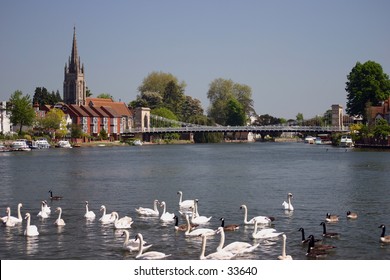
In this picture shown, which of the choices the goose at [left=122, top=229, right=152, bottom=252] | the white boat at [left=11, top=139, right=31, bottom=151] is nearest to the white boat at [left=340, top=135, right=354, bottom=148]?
the white boat at [left=11, top=139, right=31, bottom=151]

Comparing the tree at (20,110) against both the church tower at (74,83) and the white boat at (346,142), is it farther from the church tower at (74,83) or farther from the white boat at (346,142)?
the church tower at (74,83)

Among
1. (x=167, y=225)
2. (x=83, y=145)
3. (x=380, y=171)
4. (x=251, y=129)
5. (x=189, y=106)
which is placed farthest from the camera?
(x=189, y=106)

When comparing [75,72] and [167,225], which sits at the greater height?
Result: [75,72]

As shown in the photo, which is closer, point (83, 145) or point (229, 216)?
point (229, 216)

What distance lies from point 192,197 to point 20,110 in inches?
2296

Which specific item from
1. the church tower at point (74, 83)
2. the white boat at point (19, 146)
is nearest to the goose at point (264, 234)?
the white boat at point (19, 146)

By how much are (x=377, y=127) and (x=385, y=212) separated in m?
56.2

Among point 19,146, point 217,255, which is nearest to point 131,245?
point 217,255

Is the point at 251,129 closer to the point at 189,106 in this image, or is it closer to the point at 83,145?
the point at 189,106

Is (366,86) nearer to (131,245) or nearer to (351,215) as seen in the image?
(351,215)

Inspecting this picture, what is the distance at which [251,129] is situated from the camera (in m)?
115

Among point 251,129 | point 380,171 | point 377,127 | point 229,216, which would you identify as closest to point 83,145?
point 251,129

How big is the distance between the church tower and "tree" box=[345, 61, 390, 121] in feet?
185

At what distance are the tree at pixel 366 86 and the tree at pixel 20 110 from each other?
39263 mm
